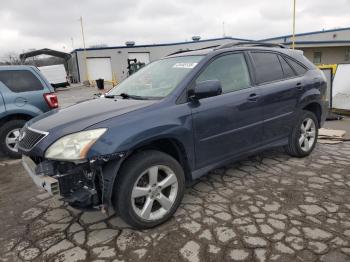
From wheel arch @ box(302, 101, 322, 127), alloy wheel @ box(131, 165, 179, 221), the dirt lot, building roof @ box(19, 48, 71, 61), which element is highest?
building roof @ box(19, 48, 71, 61)

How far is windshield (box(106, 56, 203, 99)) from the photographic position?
349cm

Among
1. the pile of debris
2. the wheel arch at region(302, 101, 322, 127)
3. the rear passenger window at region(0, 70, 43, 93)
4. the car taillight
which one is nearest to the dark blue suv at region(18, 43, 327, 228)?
the wheel arch at region(302, 101, 322, 127)

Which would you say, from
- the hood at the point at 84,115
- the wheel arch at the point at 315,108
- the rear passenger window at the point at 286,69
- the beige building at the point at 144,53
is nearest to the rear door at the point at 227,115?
the hood at the point at 84,115

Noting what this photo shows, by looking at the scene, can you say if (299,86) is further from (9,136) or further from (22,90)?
(9,136)

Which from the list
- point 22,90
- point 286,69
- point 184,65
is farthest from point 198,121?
point 22,90

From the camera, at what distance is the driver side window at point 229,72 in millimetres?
3641

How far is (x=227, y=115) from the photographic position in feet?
11.8

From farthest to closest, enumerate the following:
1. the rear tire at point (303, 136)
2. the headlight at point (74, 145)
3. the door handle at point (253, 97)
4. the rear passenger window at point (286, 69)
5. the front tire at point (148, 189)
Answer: the rear tire at point (303, 136) < the rear passenger window at point (286, 69) < the door handle at point (253, 97) < the front tire at point (148, 189) < the headlight at point (74, 145)

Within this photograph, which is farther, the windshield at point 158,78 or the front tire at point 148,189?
the windshield at point 158,78

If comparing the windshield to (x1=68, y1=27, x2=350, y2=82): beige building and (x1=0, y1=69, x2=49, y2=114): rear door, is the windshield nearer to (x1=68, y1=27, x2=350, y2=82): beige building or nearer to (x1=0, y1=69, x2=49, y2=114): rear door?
(x1=0, y1=69, x2=49, y2=114): rear door

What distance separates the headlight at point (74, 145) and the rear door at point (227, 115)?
1114 mm

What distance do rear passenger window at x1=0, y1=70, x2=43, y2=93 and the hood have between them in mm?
2948

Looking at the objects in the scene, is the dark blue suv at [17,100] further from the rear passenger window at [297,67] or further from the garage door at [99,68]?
the garage door at [99,68]

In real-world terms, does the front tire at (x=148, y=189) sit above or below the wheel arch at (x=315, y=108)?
below
